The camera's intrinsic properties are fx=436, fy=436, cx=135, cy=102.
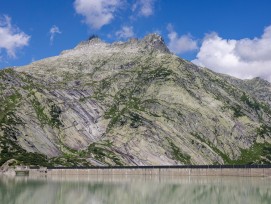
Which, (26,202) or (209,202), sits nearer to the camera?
(26,202)

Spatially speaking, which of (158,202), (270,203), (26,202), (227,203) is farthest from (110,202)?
(270,203)

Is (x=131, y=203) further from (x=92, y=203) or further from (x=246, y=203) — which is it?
(x=246, y=203)

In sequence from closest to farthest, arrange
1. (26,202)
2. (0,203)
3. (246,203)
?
(0,203) → (26,202) → (246,203)

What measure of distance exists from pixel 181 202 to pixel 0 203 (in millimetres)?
33013

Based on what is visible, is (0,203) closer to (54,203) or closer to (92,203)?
(54,203)

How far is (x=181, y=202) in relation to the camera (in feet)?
272

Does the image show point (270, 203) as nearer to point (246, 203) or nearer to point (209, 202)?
point (246, 203)

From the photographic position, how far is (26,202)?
7694 cm

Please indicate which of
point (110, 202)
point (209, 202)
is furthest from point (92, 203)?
point (209, 202)

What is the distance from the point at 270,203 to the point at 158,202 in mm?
20217

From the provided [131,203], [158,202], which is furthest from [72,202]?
[158,202]

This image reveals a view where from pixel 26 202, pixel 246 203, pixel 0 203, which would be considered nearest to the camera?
pixel 0 203

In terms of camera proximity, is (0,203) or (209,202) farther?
(209,202)

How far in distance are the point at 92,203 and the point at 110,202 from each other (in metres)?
3.36
